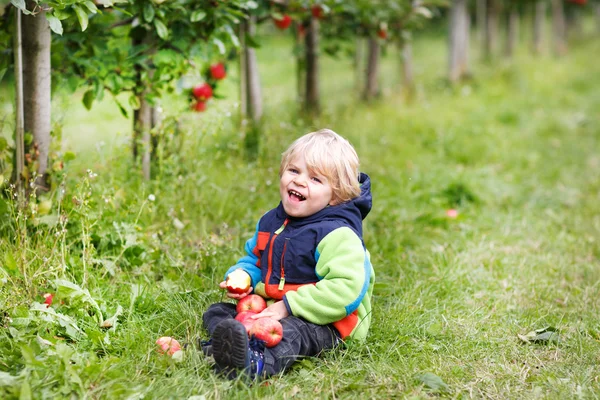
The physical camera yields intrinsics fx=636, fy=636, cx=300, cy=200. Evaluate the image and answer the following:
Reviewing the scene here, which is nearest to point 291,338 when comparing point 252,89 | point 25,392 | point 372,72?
point 25,392

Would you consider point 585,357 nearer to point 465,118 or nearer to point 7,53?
point 7,53

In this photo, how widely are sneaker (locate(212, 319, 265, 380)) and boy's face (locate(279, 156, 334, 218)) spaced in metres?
0.64

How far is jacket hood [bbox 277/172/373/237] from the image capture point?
111 inches

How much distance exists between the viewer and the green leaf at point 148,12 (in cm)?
349

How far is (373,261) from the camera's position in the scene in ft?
13.0

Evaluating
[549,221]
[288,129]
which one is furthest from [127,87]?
[549,221]

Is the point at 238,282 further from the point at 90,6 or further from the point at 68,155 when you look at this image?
the point at 90,6

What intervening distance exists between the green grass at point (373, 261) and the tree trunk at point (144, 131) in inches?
5.1

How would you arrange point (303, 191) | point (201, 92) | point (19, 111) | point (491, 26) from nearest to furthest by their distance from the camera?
point (303, 191)
point (19, 111)
point (201, 92)
point (491, 26)

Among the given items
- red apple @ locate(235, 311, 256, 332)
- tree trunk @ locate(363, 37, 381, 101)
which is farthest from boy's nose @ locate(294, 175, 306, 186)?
tree trunk @ locate(363, 37, 381, 101)

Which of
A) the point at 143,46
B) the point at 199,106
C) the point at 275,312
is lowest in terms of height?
the point at 275,312

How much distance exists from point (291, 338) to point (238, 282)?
1.35 ft

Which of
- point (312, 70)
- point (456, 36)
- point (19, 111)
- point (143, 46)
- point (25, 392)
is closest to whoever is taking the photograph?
point (25, 392)

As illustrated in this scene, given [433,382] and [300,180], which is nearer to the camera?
[433,382]
